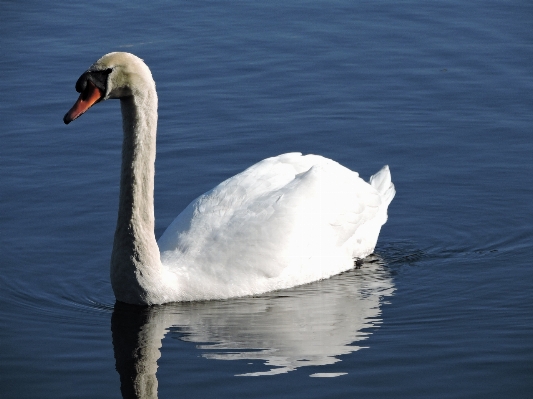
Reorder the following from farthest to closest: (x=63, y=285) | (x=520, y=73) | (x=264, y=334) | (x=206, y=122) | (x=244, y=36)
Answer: (x=244, y=36)
(x=520, y=73)
(x=206, y=122)
(x=63, y=285)
(x=264, y=334)

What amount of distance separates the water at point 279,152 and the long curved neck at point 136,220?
0.25 meters

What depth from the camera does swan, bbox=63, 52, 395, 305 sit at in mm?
9656

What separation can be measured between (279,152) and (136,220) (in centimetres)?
393

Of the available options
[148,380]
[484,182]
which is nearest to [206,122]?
[484,182]

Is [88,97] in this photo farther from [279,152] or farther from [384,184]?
[279,152]

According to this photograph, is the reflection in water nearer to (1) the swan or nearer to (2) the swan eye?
(1) the swan

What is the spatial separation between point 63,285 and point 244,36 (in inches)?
307

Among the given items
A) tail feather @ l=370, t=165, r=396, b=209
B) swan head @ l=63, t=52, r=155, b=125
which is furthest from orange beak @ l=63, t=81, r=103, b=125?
tail feather @ l=370, t=165, r=396, b=209

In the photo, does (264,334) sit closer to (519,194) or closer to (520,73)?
(519,194)

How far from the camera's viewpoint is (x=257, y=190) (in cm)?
1077

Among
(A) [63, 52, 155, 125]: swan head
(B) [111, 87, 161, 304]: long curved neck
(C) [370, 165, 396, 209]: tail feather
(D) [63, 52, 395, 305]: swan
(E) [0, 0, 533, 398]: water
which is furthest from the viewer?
(C) [370, 165, 396, 209]: tail feather

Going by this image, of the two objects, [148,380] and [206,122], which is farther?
[206,122]

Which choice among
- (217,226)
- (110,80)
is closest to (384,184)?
(217,226)

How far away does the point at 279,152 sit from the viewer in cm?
1357
